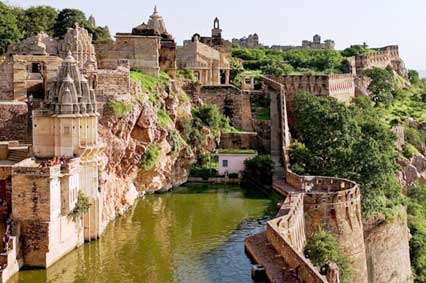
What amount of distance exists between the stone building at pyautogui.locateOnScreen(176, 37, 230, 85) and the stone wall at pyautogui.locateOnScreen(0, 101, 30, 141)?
19.8 metres

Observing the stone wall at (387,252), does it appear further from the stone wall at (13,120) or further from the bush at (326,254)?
the stone wall at (13,120)

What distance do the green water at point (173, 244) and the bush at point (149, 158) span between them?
1.66m

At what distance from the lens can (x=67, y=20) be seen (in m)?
60.2

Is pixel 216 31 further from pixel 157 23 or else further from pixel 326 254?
pixel 326 254

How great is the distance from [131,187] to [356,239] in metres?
11.8

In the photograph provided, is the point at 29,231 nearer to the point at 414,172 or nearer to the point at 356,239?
Answer: the point at 356,239

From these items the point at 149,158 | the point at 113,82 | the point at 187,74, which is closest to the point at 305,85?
the point at 187,74

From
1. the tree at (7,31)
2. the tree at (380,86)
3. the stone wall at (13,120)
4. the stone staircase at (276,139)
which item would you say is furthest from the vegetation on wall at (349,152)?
the tree at (7,31)

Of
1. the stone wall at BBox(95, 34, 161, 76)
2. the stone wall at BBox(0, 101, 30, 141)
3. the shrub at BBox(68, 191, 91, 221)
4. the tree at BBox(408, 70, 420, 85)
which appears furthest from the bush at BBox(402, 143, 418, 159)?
the tree at BBox(408, 70, 420, 85)

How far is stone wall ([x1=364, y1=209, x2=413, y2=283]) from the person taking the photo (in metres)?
33.1

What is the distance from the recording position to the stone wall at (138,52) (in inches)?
1762

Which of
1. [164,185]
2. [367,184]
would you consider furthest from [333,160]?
[164,185]

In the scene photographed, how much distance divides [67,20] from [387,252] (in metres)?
36.3

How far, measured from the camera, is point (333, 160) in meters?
38.1
